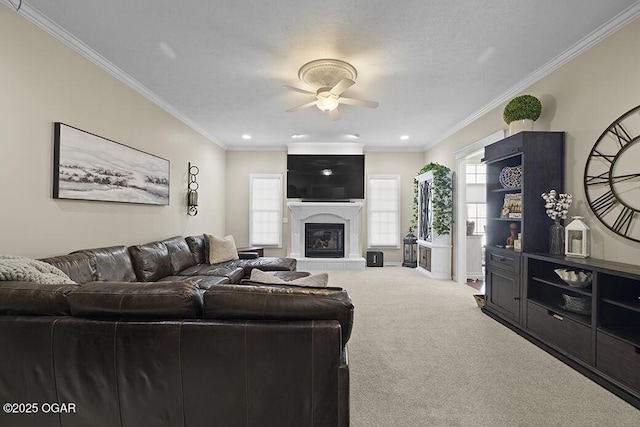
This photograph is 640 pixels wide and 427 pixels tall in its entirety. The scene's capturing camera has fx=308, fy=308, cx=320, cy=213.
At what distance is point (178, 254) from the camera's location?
4.20 m

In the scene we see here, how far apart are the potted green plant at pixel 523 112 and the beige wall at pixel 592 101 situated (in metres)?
0.19

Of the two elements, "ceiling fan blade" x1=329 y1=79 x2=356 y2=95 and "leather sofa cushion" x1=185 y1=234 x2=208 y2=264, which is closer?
"ceiling fan blade" x1=329 y1=79 x2=356 y2=95

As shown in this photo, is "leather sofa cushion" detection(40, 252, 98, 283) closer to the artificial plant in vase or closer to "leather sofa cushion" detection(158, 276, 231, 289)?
"leather sofa cushion" detection(158, 276, 231, 289)

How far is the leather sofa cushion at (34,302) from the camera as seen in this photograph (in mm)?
1408

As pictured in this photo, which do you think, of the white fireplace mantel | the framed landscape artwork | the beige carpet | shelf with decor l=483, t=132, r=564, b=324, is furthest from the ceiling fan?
the white fireplace mantel

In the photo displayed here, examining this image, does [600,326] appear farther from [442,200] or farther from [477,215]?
[477,215]

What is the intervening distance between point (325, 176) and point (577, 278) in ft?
16.1

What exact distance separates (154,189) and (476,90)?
4.50 meters

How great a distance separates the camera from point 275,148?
7336mm

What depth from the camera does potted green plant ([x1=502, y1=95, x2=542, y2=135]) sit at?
328 cm

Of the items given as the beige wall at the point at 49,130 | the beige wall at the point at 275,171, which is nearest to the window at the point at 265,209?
the beige wall at the point at 275,171

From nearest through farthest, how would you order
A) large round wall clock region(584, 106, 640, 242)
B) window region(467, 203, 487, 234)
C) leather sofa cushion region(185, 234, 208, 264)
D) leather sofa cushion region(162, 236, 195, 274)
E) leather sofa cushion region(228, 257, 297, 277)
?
1. large round wall clock region(584, 106, 640, 242)
2. leather sofa cushion region(162, 236, 195, 274)
3. leather sofa cushion region(228, 257, 297, 277)
4. leather sofa cushion region(185, 234, 208, 264)
5. window region(467, 203, 487, 234)

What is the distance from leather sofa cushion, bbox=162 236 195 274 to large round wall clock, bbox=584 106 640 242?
4614mm

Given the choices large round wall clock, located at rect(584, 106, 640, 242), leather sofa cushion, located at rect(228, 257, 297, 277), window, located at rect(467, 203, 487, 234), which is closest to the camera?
large round wall clock, located at rect(584, 106, 640, 242)
